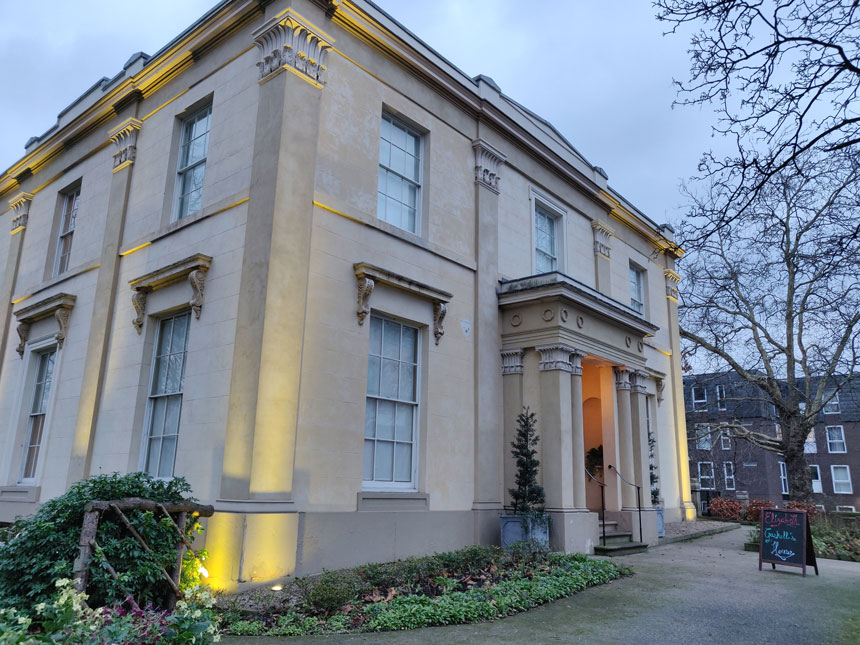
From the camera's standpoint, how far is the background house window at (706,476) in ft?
128

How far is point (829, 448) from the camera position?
39.6 meters

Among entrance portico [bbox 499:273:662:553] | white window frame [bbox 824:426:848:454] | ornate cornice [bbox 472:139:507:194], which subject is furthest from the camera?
white window frame [bbox 824:426:848:454]

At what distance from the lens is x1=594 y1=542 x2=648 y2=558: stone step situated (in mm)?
11906

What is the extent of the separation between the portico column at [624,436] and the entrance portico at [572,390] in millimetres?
21

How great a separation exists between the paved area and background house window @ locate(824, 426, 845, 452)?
33.8 m

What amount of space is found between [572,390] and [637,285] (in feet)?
26.3

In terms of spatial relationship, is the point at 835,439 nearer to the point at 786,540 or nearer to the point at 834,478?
the point at 834,478

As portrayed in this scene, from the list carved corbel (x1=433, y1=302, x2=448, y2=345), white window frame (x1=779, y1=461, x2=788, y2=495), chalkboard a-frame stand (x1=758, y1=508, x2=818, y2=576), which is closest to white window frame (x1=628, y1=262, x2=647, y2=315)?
chalkboard a-frame stand (x1=758, y1=508, x2=818, y2=576)

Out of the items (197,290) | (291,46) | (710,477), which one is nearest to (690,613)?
(197,290)

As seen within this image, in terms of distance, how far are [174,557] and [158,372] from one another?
15.3ft

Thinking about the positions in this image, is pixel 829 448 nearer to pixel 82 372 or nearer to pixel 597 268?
pixel 597 268

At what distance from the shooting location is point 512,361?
1250cm

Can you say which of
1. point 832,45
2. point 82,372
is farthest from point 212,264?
point 832,45

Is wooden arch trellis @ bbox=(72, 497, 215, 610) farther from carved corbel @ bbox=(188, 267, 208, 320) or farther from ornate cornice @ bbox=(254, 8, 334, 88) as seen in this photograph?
ornate cornice @ bbox=(254, 8, 334, 88)
